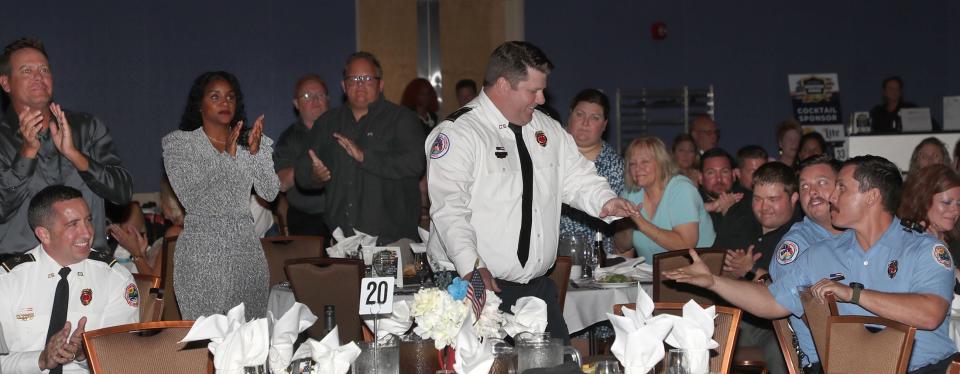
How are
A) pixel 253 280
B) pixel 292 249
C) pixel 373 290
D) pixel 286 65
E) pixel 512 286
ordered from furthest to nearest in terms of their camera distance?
1. pixel 286 65
2. pixel 292 249
3. pixel 253 280
4. pixel 512 286
5. pixel 373 290

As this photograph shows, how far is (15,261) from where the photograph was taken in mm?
3668

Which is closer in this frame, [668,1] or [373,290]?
[373,290]

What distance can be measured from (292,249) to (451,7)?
200 inches

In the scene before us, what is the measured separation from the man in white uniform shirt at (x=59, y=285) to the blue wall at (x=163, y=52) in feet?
16.7

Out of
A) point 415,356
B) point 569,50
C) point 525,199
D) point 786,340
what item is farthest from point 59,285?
point 569,50

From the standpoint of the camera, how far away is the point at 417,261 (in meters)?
5.14

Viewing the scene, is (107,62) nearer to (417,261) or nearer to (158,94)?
(158,94)

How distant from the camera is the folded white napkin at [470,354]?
2535mm

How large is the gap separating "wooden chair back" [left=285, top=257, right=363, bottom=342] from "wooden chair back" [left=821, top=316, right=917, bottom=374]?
2294mm

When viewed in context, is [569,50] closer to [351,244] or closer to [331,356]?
[351,244]

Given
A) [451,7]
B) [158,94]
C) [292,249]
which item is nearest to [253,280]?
[292,249]

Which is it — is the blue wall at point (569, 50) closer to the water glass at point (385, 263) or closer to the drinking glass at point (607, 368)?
the water glass at point (385, 263)

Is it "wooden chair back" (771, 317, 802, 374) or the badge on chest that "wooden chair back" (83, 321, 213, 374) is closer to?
the badge on chest

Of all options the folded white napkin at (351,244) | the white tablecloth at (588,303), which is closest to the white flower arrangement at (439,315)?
the white tablecloth at (588,303)
